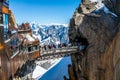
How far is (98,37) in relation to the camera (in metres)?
59.9

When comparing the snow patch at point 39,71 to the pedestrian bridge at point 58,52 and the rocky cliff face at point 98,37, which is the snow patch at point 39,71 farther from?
the rocky cliff face at point 98,37

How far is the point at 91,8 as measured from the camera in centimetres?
6744

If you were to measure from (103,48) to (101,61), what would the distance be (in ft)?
7.85

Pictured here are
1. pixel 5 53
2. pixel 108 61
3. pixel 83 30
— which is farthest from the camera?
pixel 83 30

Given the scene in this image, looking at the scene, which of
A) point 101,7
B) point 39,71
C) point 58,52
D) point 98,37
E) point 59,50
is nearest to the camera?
point 98,37

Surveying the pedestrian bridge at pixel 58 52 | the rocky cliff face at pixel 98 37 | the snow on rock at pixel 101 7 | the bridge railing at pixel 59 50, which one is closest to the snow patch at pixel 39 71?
the pedestrian bridge at pixel 58 52

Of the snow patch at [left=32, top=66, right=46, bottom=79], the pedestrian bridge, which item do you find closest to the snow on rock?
the pedestrian bridge

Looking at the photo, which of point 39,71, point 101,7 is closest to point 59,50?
point 101,7

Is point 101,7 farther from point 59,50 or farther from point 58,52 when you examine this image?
point 58,52

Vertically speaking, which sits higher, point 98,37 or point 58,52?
point 98,37

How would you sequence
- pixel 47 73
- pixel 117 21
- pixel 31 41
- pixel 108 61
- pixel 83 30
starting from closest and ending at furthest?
1. pixel 108 61
2. pixel 117 21
3. pixel 83 30
4. pixel 31 41
5. pixel 47 73

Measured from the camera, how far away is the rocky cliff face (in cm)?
5372

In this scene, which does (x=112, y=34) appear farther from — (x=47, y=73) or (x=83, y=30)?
(x=47, y=73)

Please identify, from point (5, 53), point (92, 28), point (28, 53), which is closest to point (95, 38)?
point (92, 28)
